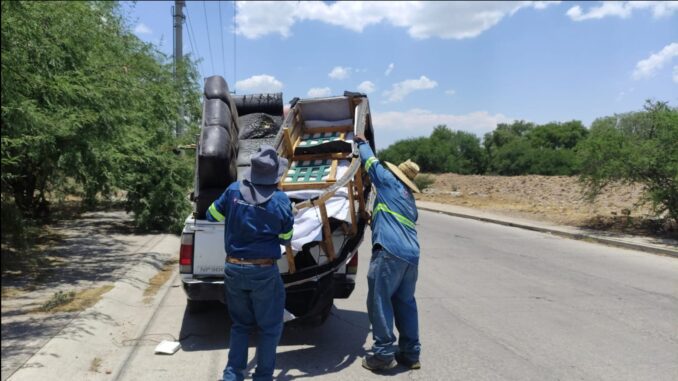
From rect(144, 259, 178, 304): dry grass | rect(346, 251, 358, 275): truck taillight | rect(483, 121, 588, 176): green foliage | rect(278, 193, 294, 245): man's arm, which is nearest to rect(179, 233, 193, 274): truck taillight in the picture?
rect(278, 193, 294, 245): man's arm

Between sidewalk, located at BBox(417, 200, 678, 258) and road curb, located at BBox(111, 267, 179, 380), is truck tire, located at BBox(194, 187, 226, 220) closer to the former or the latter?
road curb, located at BBox(111, 267, 179, 380)

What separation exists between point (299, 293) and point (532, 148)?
Result: 86.1 metres

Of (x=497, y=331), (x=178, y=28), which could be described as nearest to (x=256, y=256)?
(x=497, y=331)

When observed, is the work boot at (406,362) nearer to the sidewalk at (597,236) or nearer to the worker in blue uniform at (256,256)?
the worker in blue uniform at (256,256)

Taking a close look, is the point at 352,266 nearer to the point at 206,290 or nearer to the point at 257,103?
the point at 206,290

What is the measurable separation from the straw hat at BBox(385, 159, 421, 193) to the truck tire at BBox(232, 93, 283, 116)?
369 centimetres

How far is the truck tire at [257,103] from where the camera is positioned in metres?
8.93

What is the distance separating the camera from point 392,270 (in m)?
5.25

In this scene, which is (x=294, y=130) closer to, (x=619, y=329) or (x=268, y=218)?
(x=268, y=218)

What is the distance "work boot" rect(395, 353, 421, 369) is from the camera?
5.32 m

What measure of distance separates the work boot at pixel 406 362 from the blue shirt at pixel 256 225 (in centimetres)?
172

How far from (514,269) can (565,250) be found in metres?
3.56

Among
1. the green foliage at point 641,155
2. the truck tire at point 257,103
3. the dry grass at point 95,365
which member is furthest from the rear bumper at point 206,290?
the green foliage at point 641,155

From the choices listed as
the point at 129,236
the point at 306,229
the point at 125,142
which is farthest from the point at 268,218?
the point at 129,236
